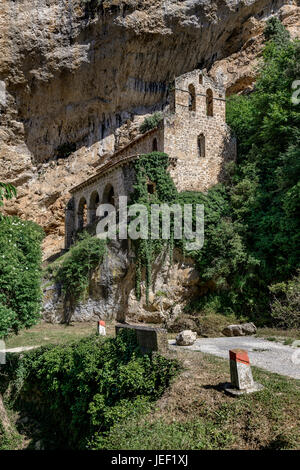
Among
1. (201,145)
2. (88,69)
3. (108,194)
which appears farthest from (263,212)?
(88,69)

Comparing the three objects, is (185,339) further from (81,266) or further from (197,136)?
(197,136)

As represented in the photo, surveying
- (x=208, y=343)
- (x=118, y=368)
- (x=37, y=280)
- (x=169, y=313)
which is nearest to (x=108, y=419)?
(x=118, y=368)

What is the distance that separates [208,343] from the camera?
35.3 feet

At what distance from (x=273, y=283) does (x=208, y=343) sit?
5.42 meters

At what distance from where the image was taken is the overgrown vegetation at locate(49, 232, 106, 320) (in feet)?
55.6

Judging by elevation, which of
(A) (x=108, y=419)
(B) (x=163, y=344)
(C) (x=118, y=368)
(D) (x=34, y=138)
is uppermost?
(D) (x=34, y=138)

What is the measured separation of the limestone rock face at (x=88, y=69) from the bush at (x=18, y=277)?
1636 centimetres

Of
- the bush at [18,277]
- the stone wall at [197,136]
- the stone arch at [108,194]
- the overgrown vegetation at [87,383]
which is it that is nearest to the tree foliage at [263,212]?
the stone wall at [197,136]

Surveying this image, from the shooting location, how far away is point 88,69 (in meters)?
25.4

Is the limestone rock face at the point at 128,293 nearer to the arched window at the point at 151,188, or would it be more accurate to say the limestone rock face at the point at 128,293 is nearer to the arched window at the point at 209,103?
the arched window at the point at 151,188

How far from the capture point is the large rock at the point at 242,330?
39.8 ft

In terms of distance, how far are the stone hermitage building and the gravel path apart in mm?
9745

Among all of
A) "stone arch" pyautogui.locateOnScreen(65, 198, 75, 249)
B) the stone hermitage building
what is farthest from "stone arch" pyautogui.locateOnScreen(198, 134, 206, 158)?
"stone arch" pyautogui.locateOnScreen(65, 198, 75, 249)

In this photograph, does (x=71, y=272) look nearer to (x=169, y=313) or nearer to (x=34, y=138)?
(x=169, y=313)
